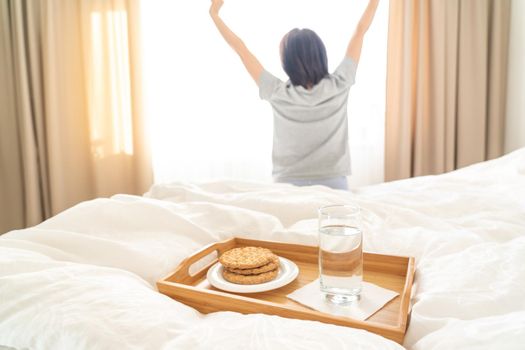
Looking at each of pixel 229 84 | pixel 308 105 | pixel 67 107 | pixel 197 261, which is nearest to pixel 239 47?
pixel 308 105

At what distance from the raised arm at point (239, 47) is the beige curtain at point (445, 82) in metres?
1.41

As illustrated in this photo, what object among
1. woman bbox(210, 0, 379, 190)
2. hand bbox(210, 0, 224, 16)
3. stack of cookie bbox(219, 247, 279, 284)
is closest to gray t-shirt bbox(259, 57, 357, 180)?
woman bbox(210, 0, 379, 190)

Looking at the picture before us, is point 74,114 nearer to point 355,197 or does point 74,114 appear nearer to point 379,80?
point 379,80

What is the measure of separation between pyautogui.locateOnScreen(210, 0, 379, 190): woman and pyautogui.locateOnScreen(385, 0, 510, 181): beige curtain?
1.08 meters

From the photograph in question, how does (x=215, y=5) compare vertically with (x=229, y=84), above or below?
above

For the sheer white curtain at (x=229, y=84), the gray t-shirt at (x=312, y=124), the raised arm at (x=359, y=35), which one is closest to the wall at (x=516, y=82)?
the sheer white curtain at (x=229, y=84)

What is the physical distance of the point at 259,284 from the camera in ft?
2.77

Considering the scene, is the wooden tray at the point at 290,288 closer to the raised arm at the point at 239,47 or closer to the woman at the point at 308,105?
the woman at the point at 308,105

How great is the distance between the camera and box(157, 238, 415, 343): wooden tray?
686 millimetres

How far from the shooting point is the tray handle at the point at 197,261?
2.93 feet

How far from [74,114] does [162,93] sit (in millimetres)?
664

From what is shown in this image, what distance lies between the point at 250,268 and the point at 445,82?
2.70 m

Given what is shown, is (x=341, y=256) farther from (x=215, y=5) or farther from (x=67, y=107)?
(x=67, y=107)

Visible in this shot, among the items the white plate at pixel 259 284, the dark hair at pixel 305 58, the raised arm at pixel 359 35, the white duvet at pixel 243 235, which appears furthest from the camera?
the raised arm at pixel 359 35
